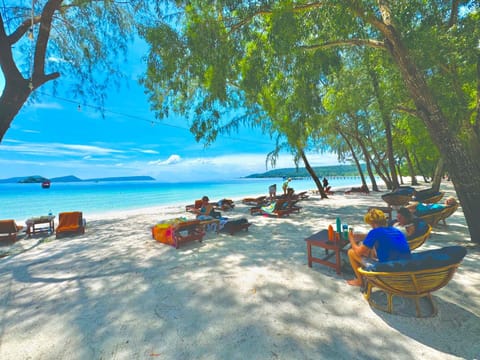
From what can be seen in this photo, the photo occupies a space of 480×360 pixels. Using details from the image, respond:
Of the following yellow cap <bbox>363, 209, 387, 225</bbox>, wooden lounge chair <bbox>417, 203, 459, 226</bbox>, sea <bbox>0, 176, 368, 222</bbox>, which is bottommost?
sea <bbox>0, 176, 368, 222</bbox>

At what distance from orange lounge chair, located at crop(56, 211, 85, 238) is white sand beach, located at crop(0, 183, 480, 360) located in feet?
8.05

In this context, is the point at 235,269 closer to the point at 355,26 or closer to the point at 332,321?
the point at 332,321

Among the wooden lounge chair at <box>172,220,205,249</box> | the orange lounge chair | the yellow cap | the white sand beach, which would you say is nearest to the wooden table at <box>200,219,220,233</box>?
the wooden lounge chair at <box>172,220,205,249</box>

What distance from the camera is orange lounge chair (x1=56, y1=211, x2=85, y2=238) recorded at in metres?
7.67

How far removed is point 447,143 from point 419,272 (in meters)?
4.16

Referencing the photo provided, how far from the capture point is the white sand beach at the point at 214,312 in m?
2.33

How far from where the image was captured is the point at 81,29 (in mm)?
6570

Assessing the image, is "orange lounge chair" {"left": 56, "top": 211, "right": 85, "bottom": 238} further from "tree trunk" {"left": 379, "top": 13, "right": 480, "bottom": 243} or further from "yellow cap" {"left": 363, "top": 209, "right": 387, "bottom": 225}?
"tree trunk" {"left": 379, "top": 13, "right": 480, "bottom": 243}

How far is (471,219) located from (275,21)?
6727 mm

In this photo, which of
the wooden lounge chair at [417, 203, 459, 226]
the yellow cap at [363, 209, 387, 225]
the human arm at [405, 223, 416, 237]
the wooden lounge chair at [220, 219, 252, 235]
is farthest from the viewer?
the wooden lounge chair at [220, 219, 252, 235]

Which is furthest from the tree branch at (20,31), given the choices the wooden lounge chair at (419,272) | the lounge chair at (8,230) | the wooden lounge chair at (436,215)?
the wooden lounge chair at (436,215)

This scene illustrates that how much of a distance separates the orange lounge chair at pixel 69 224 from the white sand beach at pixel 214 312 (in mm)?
2452

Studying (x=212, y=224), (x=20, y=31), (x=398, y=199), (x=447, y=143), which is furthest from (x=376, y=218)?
(x=20, y=31)

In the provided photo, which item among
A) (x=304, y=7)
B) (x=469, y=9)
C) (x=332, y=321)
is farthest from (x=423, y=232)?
(x=469, y=9)
